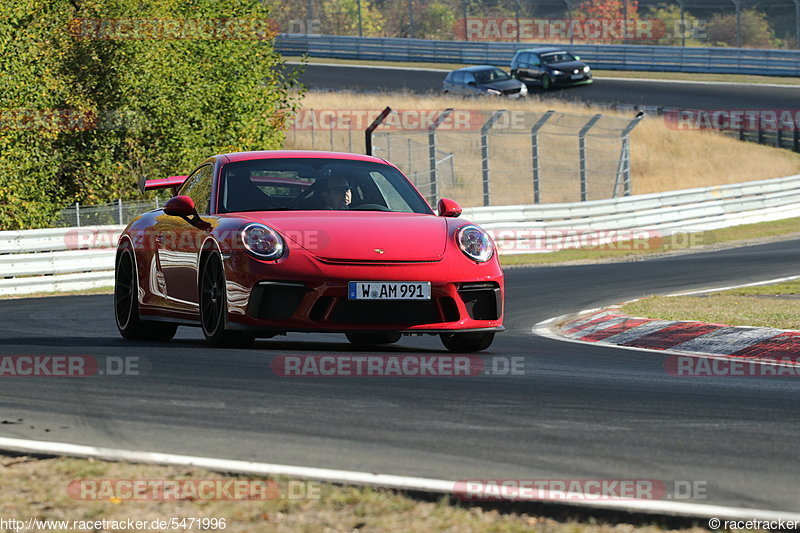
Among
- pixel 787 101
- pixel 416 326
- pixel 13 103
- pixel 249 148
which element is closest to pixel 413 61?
pixel 787 101

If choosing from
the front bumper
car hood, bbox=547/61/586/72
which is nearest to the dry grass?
car hood, bbox=547/61/586/72

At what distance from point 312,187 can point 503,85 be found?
3521cm

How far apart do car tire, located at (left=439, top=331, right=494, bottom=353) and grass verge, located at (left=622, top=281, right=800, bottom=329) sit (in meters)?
2.54

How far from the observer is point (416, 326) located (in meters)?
7.88

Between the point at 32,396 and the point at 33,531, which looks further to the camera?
the point at 32,396

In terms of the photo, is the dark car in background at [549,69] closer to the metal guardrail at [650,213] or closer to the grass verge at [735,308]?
the metal guardrail at [650,213]

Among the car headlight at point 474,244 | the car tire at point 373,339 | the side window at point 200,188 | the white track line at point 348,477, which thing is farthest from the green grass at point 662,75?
the white track line at point 348,477

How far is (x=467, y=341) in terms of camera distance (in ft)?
28.5

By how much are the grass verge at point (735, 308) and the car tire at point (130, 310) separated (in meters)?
4.30

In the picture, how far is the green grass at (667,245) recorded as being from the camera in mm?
23531

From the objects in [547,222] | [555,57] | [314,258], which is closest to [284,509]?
[314,258]

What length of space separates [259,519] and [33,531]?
67 cm

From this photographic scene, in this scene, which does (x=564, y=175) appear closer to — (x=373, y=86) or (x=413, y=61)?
(x=373, y=86)

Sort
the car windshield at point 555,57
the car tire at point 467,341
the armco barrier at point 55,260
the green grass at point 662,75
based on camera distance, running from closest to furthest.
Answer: the car tire at point 467,341, the armco barrier at point 55,260, the car windshield at point 555,57, the green grass at point 662,75
